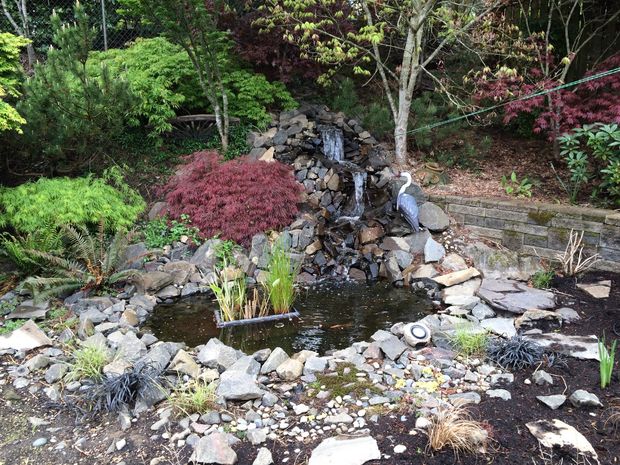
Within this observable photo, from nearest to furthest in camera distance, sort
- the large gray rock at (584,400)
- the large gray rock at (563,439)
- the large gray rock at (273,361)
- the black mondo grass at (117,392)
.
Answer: the large gray rock at (563,439), the large gray rock at (584,400), the black mondo grass at (117,392), the large gray rock at (273,361)

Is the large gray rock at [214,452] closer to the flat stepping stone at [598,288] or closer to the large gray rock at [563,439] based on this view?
the large gray rock at [563,439]

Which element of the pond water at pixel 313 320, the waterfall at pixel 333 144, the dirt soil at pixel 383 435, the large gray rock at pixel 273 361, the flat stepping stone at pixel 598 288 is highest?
the waterfall at pixel 333 144

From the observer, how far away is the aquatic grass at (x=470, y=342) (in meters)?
3.27

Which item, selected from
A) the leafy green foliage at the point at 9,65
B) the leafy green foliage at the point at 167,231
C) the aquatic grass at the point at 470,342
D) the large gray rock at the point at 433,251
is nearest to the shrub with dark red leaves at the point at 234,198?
the leafy green foliage at the point at 167,231

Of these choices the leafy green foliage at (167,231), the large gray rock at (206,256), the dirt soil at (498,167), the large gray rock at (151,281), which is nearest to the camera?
the large gray rock at (151,281)

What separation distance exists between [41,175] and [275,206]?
2.69 meters

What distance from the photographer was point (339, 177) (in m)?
6.40

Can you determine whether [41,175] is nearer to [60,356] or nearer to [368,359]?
[60,356]

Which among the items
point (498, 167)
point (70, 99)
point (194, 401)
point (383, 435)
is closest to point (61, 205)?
point (70, 99)

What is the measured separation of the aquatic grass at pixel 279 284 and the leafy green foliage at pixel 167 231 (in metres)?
1.57

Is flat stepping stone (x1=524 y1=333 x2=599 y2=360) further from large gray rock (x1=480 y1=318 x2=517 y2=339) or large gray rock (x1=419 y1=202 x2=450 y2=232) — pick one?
large gray rock (x1=419 y1=202 x2=450 y2=232)

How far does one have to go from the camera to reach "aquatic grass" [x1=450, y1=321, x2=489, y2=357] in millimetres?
3266

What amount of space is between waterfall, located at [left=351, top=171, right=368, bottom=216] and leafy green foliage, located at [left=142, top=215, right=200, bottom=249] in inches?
83.6

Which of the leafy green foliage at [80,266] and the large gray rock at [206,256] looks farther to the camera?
the large gray rock at [206,256]
